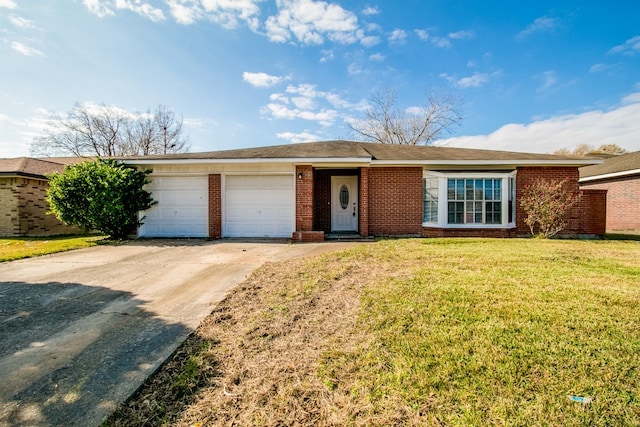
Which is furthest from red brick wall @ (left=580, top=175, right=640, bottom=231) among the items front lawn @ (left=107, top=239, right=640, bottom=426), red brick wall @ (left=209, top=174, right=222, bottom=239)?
red brick wall @ (left=209, top=174, right=222, bottom=239)

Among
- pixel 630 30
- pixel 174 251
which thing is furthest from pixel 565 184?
pixel 174 251

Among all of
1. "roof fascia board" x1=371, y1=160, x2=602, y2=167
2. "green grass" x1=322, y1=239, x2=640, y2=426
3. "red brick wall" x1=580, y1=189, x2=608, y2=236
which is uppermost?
"roof fascia board" x1=371, y1=160, x2=602, y2=167

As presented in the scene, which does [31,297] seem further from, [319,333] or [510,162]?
[510,162]

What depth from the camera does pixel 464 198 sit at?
10812mm

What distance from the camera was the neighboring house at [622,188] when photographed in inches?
574

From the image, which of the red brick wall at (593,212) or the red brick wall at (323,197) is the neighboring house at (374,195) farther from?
the red brick wall at (323,197)

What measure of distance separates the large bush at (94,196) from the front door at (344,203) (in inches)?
293

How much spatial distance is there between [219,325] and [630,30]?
18276 millimetres

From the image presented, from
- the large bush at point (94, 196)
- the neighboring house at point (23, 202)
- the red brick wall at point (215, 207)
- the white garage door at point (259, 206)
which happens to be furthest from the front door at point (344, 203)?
the neighboring house at point (23, 202)

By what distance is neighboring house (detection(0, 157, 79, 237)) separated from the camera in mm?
12281

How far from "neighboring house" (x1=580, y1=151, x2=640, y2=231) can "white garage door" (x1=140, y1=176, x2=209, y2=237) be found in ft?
60.4

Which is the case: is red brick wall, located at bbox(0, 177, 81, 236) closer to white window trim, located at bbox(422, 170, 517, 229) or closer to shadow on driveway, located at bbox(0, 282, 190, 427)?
shadow on driveway, located at bbox(0, 282, 190, 427)

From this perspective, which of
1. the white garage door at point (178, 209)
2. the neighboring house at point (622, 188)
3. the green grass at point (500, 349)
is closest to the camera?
the green grass at point (500, 349)

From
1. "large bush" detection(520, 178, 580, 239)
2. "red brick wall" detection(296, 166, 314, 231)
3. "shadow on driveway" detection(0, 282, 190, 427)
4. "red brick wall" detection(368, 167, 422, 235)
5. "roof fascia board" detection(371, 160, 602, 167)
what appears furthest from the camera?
"red brick wall" detection(368, 167, 422, 235)
